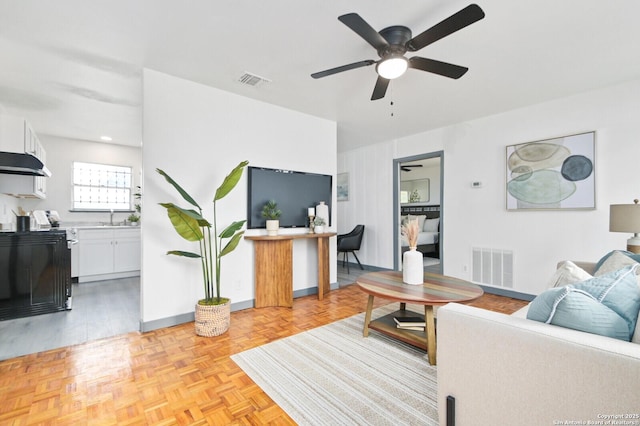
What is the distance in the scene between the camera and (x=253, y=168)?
3.59 meters

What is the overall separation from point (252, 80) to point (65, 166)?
447 cm

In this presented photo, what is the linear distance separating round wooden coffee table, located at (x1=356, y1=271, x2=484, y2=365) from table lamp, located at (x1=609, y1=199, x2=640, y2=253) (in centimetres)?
146

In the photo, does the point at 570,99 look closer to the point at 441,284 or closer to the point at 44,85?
the point at 441,284

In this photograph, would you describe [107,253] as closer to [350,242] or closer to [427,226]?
[350,242]

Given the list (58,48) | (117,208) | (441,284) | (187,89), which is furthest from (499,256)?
(117,208)

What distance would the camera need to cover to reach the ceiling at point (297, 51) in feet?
6.57

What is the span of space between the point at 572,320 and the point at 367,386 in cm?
126

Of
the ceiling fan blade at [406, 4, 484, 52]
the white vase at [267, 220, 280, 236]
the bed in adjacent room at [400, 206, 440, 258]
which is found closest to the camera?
the ceiling fan blade at [406, 4, 484, 52]

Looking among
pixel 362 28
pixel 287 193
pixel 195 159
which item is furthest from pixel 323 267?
pixel 362 28

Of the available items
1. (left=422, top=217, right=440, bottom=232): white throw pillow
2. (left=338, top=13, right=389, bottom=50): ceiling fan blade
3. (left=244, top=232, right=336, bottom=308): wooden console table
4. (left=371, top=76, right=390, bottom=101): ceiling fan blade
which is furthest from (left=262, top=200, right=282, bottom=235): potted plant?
(left=422, top=217, right=440, bottom=232): white throw pillow

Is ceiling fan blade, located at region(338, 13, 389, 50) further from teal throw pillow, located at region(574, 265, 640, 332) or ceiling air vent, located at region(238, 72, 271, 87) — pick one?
teal throw pillow, located at region(574, 265, 640, 332)

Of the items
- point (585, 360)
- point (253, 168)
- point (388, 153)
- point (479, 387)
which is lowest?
point (479, 387)

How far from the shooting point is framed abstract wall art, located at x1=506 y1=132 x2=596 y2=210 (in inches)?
132

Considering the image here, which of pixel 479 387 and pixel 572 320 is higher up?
pixel 572 320
